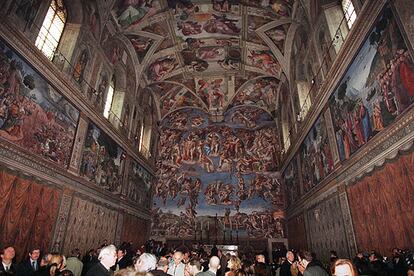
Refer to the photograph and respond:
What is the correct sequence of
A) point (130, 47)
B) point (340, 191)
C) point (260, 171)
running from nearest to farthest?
point (340, 191), point (130, 47), point (260, 171)

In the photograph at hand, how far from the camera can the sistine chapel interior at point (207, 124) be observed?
6.98 meters

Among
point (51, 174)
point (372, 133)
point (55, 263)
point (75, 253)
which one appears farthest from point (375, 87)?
point (75, 253)

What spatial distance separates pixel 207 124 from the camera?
23.7m

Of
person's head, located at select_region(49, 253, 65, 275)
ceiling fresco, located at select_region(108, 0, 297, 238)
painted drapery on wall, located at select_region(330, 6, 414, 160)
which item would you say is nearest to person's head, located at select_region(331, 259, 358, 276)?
person's head, located at select_region(49, 253, 65, 275)

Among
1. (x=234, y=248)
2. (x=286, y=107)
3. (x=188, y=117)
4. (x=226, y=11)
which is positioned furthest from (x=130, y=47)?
(x=234, y=248)

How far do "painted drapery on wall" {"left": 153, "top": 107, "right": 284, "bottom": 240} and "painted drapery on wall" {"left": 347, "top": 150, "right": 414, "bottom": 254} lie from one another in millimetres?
12602

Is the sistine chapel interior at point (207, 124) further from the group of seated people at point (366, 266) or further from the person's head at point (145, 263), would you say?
the person's head at point (145, 263)

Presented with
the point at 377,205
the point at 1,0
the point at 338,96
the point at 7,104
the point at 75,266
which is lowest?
the point at 75,266

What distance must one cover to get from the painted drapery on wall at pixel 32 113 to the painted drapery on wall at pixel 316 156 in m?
10.0

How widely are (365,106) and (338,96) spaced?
183 centimetres

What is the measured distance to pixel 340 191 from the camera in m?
8.97

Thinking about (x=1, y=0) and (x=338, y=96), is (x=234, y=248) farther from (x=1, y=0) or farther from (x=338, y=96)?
(x=1, y=0)

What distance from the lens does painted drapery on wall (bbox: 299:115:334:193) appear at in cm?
1052

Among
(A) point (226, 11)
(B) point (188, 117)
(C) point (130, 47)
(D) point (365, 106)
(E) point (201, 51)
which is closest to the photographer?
(D) point (365, 106)
